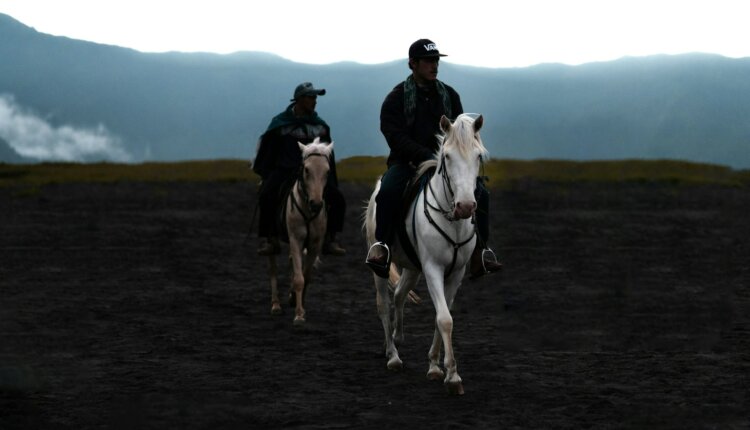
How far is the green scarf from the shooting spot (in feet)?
34.8

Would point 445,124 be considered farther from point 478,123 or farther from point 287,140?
point 287,140

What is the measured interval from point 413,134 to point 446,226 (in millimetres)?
1293

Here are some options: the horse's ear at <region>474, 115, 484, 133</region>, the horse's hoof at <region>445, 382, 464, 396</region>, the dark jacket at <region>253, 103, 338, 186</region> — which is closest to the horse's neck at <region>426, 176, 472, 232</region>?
the horse's ear at <region>474, 115, 484, 133</region>

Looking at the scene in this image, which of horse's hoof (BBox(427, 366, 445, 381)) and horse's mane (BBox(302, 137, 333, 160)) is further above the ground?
horse's mane (BBox(302, 137, 333, 160))

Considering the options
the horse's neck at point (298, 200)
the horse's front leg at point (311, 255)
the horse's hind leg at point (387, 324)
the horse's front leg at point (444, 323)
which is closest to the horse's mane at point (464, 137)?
the horse's front leg at point (444, 323)

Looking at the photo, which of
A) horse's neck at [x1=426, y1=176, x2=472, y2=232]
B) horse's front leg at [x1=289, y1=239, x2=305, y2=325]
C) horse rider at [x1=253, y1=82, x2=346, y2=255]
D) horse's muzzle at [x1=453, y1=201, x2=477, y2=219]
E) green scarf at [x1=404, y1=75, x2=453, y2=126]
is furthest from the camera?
horse rider at [x1=253, y1=82, x2=346, y2=255]

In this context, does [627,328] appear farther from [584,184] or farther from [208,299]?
[584,184]

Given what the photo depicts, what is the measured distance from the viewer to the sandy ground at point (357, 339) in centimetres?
904

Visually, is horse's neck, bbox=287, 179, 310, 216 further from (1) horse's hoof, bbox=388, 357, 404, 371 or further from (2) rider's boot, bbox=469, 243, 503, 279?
(2) rider's boot, bbox=469, 243, 503, 279

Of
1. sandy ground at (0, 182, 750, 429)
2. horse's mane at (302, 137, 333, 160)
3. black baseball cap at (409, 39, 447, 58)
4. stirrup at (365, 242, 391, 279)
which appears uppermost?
black baseball cap at (409, 39, 447, 58)

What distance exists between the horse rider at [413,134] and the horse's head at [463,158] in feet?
3.51

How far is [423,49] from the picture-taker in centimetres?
1045

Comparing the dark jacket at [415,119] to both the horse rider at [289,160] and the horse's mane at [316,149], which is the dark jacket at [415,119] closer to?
the horse's mane at [316,149]

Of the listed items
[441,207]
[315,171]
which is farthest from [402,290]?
[315,171]
